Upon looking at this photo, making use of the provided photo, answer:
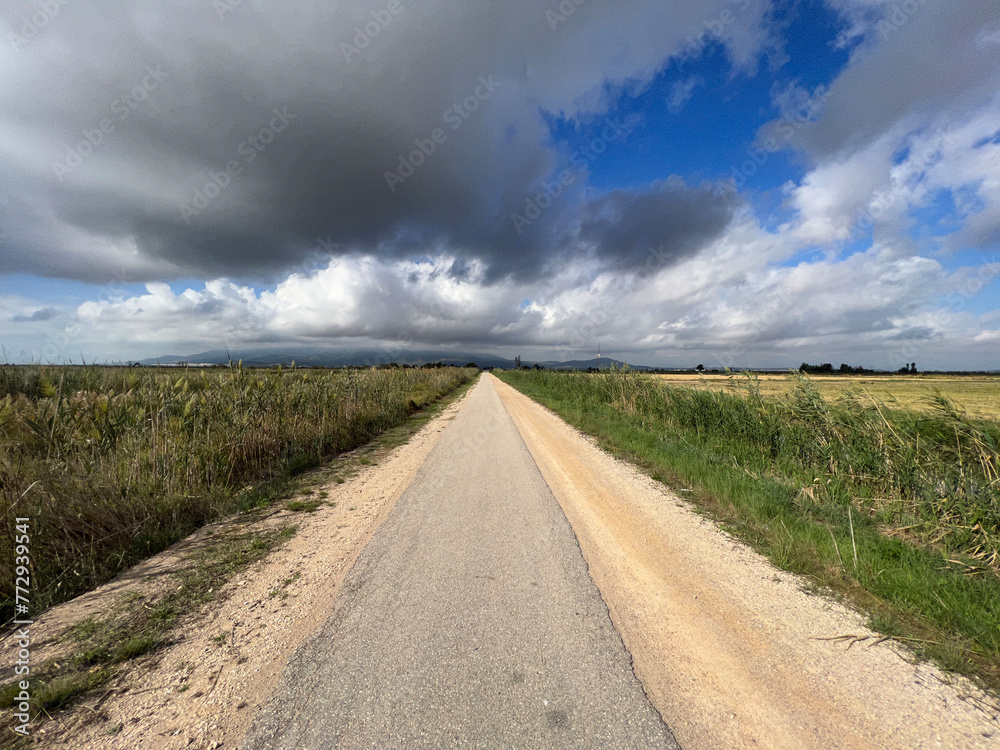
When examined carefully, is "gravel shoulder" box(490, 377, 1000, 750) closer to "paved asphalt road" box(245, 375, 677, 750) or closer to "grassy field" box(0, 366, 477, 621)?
"paved asphalt road" box(245, 375, 677, 750)

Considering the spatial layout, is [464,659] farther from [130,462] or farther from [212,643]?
[130,462]

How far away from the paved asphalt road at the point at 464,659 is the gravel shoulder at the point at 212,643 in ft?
0.65

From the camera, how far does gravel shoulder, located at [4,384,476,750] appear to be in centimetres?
217

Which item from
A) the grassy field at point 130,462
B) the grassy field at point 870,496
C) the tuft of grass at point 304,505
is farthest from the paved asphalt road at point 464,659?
the grassy field at point 130,462

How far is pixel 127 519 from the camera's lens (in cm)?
453

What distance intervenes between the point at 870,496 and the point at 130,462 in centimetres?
1136

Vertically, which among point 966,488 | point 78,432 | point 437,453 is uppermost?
point 78,432

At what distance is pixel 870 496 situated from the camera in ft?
21.1

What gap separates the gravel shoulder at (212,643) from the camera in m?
2.17

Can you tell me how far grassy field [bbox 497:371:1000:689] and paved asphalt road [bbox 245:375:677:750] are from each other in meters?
2.53

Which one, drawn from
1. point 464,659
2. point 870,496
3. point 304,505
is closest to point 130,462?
point 304,505

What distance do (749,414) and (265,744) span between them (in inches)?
426

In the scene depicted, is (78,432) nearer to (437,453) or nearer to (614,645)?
(437,453)

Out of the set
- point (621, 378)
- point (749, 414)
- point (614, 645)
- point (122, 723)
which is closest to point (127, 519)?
point (122, 723)
